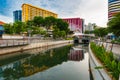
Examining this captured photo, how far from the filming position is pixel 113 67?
7.32 meters

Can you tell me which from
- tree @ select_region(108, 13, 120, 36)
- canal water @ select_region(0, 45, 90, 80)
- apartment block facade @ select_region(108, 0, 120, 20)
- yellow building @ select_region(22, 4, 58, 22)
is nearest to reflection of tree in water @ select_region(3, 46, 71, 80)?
canal water @ select_region(0, 45, 90, 80)

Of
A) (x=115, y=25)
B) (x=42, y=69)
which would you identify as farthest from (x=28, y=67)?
(x=115, y=25)

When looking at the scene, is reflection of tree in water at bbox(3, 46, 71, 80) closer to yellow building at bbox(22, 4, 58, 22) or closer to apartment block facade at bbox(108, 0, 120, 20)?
apartment block facade at bbox(108, 0, 120, 20)

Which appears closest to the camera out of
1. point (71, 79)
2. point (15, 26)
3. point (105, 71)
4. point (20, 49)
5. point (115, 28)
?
point (105, 71)

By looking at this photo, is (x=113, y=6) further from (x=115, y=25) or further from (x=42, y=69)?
(x=42, y=69)

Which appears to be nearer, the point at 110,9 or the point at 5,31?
the point at 5,31

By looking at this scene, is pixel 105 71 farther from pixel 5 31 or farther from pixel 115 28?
pixel 5 31

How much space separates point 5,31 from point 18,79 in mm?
43996

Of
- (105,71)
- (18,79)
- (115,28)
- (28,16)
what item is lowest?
(18,79)

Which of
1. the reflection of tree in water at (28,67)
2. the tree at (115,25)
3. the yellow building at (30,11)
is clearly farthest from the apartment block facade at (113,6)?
the reflection of tree in water at (28,67)

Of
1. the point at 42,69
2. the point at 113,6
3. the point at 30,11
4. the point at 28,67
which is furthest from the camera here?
the point at 30,11

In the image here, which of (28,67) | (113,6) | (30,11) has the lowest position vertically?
(28,67)

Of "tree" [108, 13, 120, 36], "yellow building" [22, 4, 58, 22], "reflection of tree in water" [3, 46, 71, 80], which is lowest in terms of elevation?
"reflection of tree in water" [3, 46, 71, 80]

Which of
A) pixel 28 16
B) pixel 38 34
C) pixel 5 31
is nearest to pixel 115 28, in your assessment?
pixel 5 31
